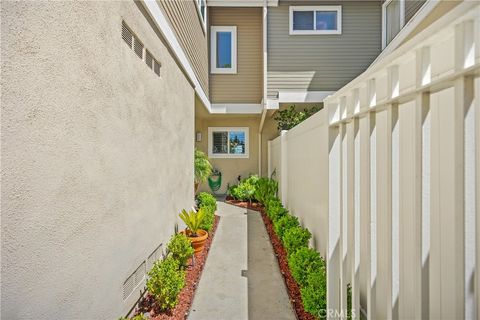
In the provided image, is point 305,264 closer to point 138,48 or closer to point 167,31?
point 138,48

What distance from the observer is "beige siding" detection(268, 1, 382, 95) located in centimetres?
848

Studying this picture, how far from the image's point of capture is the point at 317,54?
8586mm

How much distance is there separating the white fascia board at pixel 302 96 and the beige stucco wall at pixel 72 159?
5917mm

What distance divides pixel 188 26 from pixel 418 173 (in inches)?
228

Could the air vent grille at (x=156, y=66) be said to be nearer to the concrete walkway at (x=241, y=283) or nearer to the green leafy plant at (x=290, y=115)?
the concrete walkway at (x=241, y=283)

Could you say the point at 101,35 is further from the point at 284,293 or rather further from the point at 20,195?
the point at 284,293

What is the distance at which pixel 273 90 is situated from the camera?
28.1 ft

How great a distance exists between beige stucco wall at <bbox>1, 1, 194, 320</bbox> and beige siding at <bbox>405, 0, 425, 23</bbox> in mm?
6689

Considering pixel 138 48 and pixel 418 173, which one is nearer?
pixel 418 173

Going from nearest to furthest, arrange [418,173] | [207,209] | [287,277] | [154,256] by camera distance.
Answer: [418,173], [154,256], [287,277], [207,209]

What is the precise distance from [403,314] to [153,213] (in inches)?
111

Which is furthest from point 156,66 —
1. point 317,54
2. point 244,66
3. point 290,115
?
point 244,66

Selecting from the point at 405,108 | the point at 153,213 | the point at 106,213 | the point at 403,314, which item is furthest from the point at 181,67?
the point at 403,314

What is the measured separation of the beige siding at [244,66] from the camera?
961 centimetres
